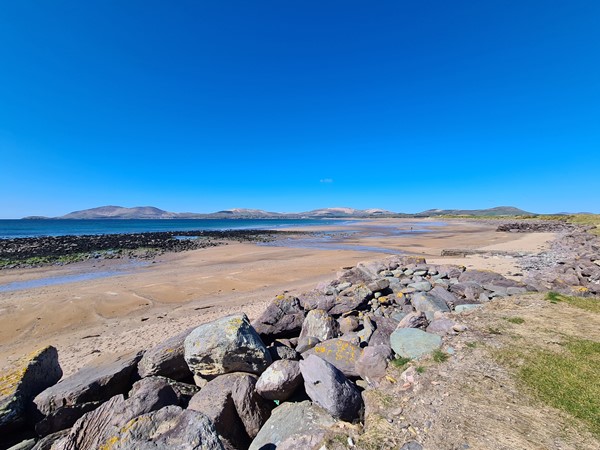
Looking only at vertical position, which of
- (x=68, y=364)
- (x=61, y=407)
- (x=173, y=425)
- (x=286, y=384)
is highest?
(x=173, y=425)

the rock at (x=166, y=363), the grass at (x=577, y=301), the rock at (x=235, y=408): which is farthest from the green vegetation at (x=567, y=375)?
the rock at (x=166, y=363)

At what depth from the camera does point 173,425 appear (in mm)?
3479

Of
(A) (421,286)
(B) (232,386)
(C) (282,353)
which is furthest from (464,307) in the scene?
(B) (232,386)

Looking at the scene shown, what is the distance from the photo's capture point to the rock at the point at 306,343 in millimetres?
6848

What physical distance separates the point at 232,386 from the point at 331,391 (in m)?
1.99

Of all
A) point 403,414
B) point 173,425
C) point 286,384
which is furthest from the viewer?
point 286,384

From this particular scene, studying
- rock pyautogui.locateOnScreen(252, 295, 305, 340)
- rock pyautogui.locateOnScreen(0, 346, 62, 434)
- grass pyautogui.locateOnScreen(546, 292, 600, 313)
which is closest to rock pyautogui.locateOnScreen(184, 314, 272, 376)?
rock pyautogui.locateOnScreen(252, 295, 305, 340)

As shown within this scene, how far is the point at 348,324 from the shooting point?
25.8 feet

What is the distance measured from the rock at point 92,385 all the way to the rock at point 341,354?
13.3 feet

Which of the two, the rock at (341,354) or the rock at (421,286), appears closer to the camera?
the rock at (341,354)

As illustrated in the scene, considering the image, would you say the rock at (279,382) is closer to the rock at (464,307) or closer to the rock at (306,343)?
the rock at (306,343)

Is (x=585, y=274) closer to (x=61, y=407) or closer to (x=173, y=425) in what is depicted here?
(x=173, y=425)

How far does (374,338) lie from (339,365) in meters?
1.63

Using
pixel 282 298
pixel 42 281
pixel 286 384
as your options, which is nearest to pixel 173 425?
pixel 286 384
